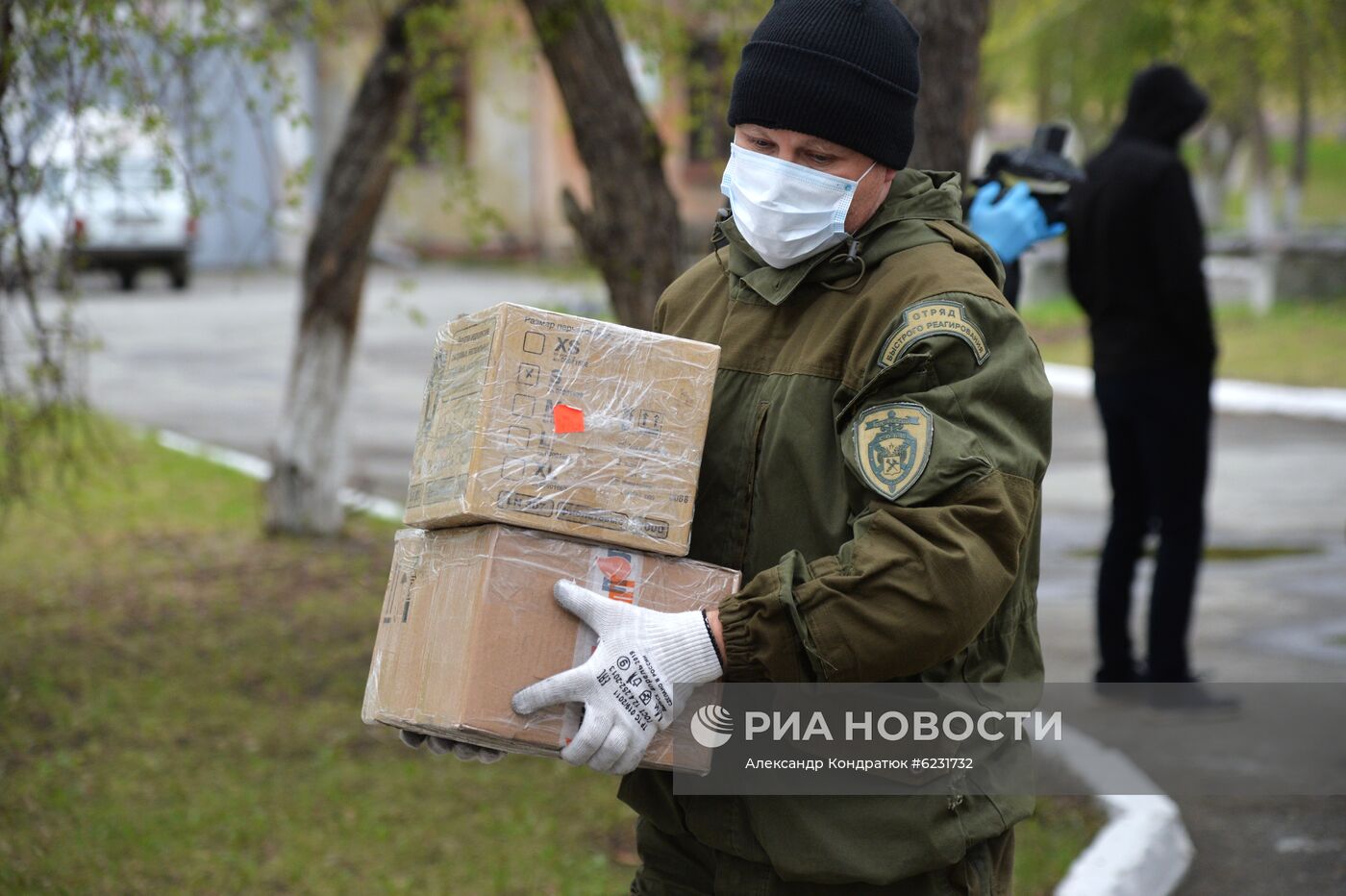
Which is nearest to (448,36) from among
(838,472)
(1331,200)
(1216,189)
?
(838,472)

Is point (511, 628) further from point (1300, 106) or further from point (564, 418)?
point (1300, 106)

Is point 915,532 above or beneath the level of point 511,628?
above

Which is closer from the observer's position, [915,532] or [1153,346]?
[915,532]

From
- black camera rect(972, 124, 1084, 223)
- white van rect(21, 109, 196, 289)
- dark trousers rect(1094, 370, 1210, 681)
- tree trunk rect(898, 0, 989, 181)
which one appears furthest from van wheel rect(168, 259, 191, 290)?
black camera rect(972, 124, 1084, 223)

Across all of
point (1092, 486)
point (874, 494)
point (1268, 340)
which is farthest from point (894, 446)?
point (1268, 340)

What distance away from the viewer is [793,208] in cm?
218

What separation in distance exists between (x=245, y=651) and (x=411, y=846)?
231cm

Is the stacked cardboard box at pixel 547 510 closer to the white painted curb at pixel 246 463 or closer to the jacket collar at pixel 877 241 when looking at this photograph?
the jacket collar at pixel 877 241

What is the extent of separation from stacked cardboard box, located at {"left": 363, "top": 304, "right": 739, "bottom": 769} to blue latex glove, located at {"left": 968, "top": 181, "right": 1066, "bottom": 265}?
161 cm

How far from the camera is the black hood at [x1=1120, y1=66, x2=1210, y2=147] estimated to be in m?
5.57

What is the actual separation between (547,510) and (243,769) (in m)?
3.46

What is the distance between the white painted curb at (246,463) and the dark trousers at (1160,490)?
472 cm

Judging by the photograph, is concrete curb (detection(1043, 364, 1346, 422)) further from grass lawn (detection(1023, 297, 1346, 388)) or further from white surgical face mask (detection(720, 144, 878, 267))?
white surgical face mask (detection(720, 144, 878, 267))

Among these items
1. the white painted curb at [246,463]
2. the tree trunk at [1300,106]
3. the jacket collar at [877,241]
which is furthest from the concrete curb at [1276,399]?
the jacket collar at [877,241]
